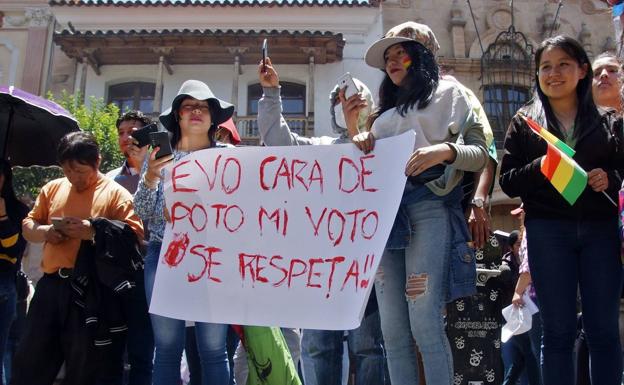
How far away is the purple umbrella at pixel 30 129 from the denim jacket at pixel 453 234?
2448 mm

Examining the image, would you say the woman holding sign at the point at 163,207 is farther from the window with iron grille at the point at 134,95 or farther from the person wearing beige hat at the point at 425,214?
the window with iron grille at the point at 134,95

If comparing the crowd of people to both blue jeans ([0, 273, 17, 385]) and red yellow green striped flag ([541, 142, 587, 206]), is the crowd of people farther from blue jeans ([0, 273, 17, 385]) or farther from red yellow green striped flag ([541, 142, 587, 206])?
red yellow green striped flag ([541, 142, 587, 206])

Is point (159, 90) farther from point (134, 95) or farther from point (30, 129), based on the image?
point (30, 129)

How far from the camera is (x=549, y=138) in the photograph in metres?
2.34

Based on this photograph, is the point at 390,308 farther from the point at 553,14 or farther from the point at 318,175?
the point at 553,14

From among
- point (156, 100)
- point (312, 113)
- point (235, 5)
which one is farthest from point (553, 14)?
point (156, 100)

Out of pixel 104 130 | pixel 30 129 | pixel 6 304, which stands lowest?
pixel 6 304

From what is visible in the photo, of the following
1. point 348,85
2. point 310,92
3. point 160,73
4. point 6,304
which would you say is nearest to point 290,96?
point 310,92

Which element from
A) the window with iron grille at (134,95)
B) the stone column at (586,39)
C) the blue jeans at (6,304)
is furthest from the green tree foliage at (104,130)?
the stone column at (586,39)

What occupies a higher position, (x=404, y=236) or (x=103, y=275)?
(x=404, y=236)

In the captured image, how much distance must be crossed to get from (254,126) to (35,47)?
237 inches

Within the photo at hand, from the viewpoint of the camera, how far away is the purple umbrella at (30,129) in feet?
12.5

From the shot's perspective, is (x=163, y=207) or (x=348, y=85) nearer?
(x=348, y=85)

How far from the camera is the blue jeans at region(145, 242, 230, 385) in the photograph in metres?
2.69
